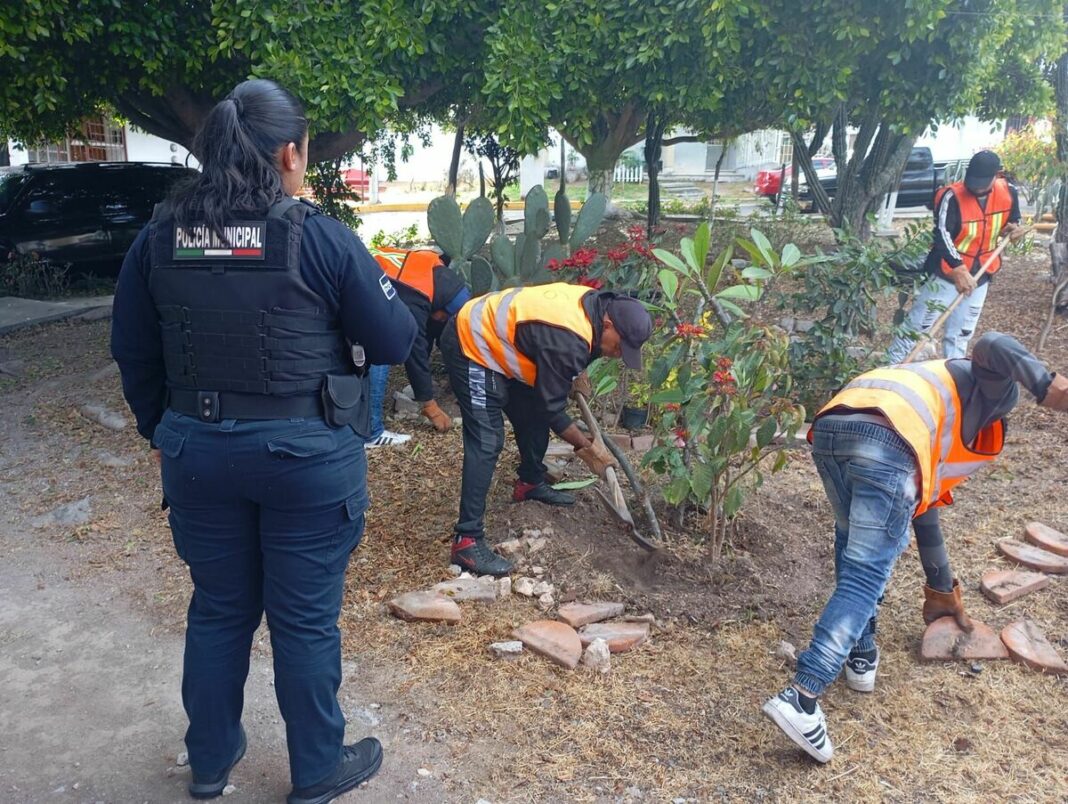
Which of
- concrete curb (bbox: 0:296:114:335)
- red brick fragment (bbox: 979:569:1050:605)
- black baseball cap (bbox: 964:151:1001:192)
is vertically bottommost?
red brick fragment (bbox: 979:569:1050:605)

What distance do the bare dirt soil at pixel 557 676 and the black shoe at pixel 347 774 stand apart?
0.24 ft

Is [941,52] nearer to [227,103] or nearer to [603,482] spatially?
[603,482]

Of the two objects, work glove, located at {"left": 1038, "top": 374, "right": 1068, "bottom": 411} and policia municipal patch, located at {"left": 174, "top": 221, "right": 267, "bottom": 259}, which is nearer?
policia municipal patch, located at {"left": 174, "top": 221, "right": 267, "bottom": 259}


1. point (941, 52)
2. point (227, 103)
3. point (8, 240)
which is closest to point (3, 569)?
point (227, 103)

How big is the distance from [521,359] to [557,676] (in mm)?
1226

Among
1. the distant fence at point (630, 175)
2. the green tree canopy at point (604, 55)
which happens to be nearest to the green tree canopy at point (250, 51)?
the green tree canopy at point (604, 55)

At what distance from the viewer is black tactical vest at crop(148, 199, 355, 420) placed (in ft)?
7.35

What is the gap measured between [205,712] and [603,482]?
83.0 inches

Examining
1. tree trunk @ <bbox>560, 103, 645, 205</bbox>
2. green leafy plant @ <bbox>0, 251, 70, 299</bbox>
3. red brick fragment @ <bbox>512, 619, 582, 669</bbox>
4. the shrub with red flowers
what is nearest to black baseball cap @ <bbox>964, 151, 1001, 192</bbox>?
the shrub with red flowers

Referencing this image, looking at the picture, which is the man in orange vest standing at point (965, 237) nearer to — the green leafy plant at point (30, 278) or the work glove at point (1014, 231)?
the work glove at point (1014, 231)

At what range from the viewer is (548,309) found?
3.58 m

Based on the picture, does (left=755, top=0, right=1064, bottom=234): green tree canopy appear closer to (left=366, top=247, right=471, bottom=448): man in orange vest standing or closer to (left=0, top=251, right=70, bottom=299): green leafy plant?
(left=366, top=247, right=471, bottom=448): man in orange vest standing

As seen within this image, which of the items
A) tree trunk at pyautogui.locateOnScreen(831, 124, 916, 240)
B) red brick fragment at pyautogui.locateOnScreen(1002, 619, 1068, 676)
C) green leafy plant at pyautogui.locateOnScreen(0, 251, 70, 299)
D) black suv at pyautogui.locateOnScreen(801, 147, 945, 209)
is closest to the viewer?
red brick fragment at pyautogui.locateOnScreen(1002, 619, 1068, 676)

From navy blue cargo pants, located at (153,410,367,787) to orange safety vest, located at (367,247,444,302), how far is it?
247 cm
